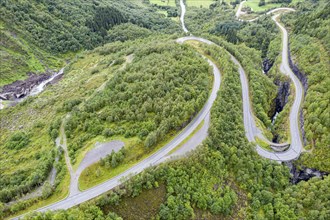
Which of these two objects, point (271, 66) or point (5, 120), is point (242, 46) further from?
point (5, 120)

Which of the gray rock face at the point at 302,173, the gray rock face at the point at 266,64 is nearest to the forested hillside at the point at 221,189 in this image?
the gray rock face at the point at 302,173

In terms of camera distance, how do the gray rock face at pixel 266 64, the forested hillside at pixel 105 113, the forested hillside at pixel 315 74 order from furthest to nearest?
the gray rock face at pixel 266 64 < the forested hillside at pixel 315 74 < the forested hillside at pixel 105 113

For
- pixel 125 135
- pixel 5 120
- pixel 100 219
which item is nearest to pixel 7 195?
pixel 100 219

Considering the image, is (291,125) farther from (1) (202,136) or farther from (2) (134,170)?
(2) (134,170)

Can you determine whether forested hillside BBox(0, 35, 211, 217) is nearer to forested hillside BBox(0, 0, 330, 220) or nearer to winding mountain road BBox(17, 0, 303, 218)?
forested hillside BBox(0, 0, 330, 220)

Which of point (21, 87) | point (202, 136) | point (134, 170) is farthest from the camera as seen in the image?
point (21, 87)

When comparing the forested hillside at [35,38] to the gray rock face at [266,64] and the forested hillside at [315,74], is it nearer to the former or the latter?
the gray rock face at [266,64]

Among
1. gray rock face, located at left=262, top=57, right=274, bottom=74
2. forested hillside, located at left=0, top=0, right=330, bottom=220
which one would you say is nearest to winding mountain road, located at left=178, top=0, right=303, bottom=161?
forested hillside, located at left=0, top=0, right=330, bottom=220

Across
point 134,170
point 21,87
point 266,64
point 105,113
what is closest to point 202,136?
point 134,170

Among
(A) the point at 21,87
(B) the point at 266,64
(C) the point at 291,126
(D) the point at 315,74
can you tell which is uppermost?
(D) the point at 315,74
